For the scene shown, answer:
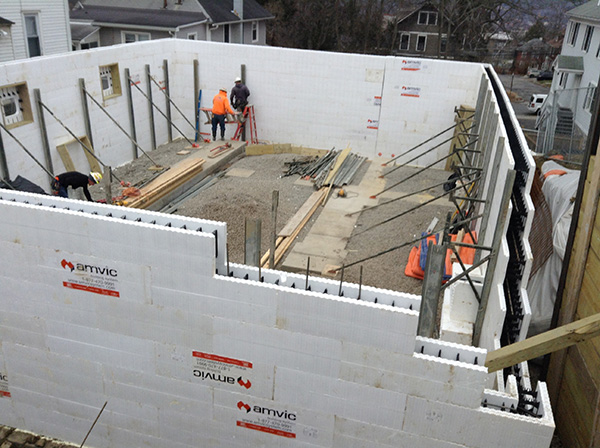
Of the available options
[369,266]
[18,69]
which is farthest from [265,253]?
[18,69]

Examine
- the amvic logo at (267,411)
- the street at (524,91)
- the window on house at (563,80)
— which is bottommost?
the street at (524,91)

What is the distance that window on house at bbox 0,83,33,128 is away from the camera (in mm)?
11672

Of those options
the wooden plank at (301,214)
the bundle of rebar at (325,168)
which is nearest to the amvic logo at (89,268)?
the wooden plank at (301,214)

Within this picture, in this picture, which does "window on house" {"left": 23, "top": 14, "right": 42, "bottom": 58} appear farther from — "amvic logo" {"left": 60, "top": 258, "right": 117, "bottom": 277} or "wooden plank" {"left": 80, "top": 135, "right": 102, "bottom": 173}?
"amvic logo" {"left": 60, "top": 258, "right": 117, "bottom": 277}

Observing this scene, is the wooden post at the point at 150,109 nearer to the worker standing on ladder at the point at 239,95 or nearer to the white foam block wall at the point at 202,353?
the worker standing on ladder at the point at 239,95

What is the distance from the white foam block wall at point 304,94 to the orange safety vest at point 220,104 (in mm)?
1065

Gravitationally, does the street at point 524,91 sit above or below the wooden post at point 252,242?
below

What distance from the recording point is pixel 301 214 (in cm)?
1246

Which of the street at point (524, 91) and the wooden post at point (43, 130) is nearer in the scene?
the wooden post at point (43, 130)

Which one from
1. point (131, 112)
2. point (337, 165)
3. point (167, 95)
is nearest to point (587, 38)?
point (337, 165)

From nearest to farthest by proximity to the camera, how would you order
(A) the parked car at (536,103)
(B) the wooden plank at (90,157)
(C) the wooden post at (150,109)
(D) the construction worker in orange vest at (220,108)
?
(B) the wooden plank at (90,157) < (C) the wooden post at (150,109) < (D) the construction worker in orange vest at (220,108) < (A) the parked car at (536,103)

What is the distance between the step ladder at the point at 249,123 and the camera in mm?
17359

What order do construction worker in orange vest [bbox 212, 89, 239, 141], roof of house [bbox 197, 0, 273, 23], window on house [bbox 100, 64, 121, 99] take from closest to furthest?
window on house [bbox 100, 64, 121, 99] < construction worker in orange vest [bbox 212, 89, 239, 141] < roof of house [bbox 197, 0, 273, 23]

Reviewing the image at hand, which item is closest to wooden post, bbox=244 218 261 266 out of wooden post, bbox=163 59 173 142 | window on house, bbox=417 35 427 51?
wooden post, bbox=163 59 173 142
